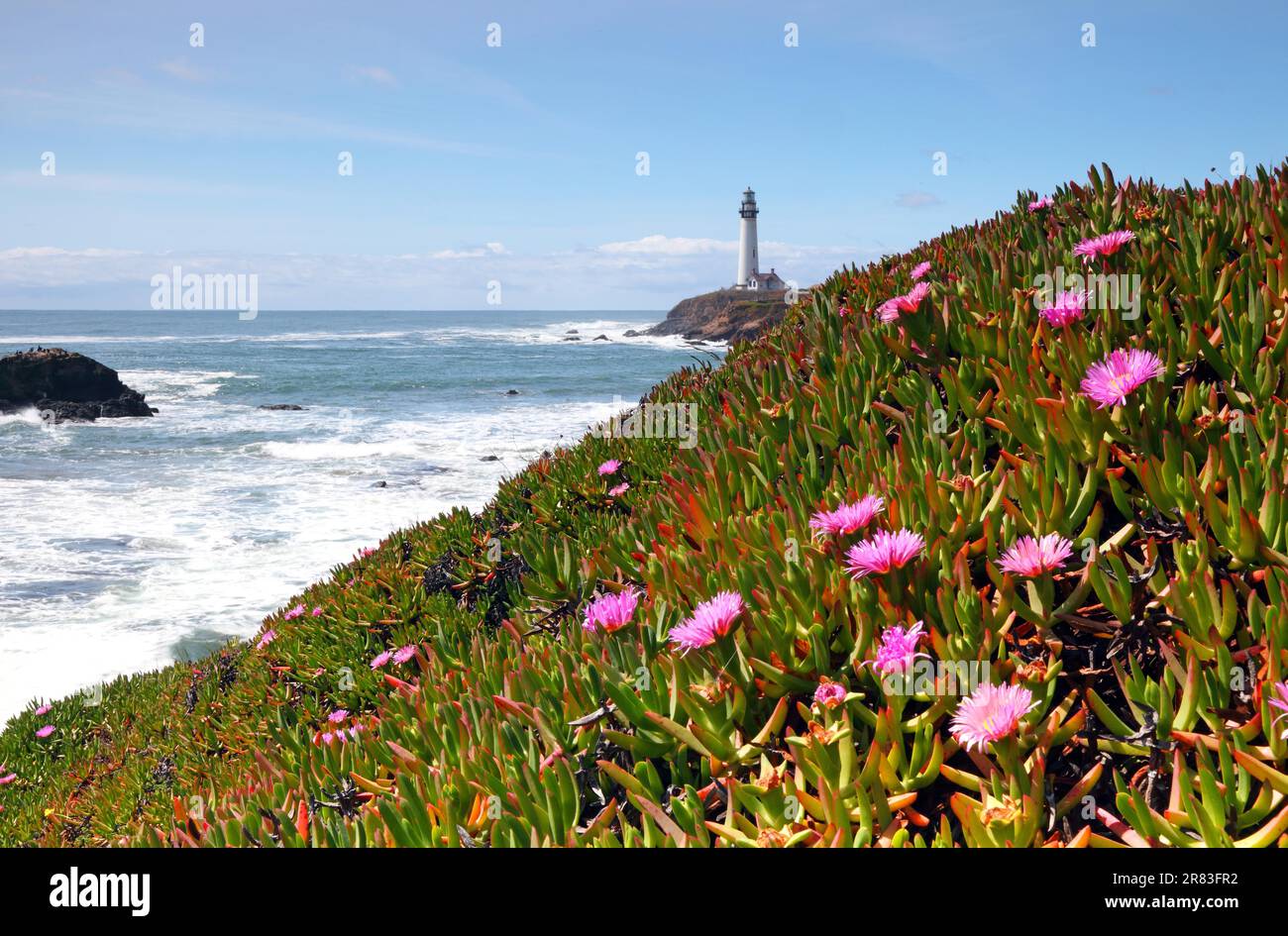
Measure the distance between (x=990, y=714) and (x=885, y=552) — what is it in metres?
0.44

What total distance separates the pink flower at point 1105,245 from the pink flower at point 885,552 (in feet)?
5.79

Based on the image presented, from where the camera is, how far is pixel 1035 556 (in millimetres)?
1869

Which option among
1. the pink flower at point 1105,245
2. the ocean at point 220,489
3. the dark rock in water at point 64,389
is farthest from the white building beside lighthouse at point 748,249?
the pink flower at point 1105,245

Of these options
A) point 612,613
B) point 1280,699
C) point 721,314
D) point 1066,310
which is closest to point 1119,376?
point 1066,310

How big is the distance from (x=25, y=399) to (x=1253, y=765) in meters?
40.8

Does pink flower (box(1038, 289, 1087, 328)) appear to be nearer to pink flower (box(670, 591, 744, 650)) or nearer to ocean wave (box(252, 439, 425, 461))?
pink flower (box(670, 591, 744, 650))

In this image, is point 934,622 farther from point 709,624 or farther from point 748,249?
point 748,249

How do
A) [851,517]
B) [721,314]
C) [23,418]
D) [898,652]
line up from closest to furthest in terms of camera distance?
1. [898,652]
2. [851,517]
3. [23,418]
4. [721,314]

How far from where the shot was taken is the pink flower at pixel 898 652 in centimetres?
173

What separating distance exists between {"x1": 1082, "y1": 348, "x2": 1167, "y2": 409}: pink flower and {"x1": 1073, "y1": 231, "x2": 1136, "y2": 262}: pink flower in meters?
1.02

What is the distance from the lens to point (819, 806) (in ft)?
5.19

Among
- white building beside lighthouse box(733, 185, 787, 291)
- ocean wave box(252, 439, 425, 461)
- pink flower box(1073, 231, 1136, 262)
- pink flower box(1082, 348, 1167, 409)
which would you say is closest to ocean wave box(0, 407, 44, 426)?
ocean wave box(252, 439, 425, 461)

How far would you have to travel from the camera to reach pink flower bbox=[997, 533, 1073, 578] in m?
1.87

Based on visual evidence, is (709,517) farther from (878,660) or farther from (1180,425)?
(1180,425)
